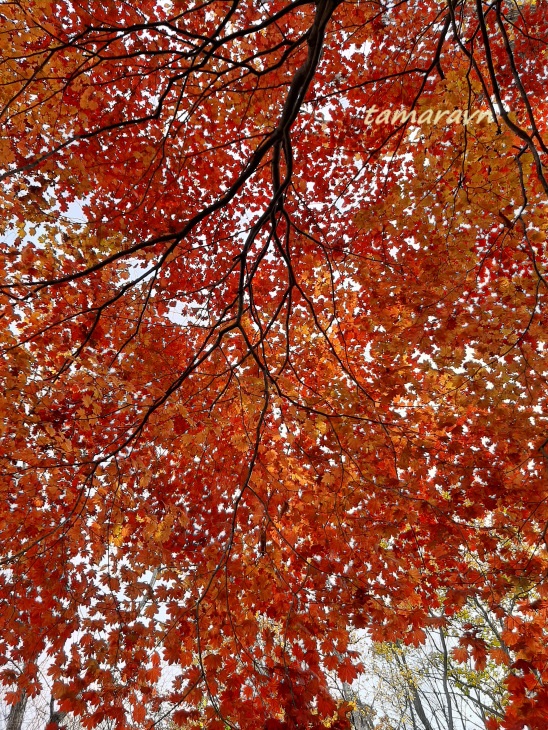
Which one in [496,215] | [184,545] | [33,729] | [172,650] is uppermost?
[496,215]

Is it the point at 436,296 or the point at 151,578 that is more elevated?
the point at 436,296

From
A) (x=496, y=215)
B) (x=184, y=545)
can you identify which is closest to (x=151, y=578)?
(x=184, y=545)

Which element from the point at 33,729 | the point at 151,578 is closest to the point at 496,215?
the point at 151,578

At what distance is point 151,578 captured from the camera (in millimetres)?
10625

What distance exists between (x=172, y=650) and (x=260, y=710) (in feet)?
3.02

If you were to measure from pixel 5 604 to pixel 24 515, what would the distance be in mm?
1766

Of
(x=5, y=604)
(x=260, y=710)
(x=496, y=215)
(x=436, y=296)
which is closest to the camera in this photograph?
(x=260, y=710)

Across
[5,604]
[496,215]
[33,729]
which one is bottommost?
[33,729]

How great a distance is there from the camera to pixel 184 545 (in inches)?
260

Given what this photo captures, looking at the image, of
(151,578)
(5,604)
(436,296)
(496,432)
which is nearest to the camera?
(5,604)

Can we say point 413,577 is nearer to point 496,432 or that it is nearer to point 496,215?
point 496,432

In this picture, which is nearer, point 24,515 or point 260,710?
point 260,710

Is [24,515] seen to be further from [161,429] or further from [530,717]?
[530,717]

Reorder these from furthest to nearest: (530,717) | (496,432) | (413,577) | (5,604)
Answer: (496,432), (413,577), (5,604), (530,717)
